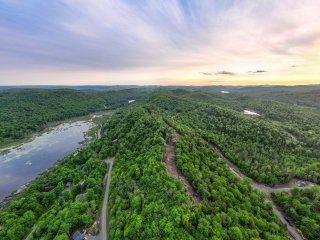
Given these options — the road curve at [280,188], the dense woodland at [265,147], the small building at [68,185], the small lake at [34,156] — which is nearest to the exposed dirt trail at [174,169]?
the road curve at [280,188]

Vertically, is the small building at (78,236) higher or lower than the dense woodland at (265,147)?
lower

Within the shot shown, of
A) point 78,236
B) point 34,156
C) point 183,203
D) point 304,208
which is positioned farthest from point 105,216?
point 34,156

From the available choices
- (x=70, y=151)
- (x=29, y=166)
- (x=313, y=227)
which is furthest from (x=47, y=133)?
(x=313, y=227)

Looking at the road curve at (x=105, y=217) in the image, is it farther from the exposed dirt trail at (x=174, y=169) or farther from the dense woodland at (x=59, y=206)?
the exposed dirt trail at (x=174, y=169)

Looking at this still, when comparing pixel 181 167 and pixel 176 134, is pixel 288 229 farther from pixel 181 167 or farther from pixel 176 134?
pixel 176 134

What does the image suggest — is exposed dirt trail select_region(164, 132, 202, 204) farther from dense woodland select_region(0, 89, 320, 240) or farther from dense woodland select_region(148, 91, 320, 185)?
dense woodland select_region(148, 91, 320, 185)

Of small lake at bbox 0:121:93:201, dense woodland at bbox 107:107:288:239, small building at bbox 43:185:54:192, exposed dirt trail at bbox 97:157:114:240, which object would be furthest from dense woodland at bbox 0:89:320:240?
small lake at bbox 0:121:93:201

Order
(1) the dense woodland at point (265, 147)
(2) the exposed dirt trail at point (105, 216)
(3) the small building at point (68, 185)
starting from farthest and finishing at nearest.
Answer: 1. (1) the dense woodland at point (265, 147)
2. (3) the small building at point (68, 185)
3. (2) the exposed dirt trail at point (105, 216)

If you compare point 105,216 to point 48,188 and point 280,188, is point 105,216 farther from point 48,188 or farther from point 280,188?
point 280,188
